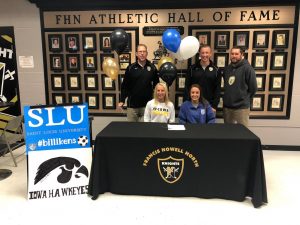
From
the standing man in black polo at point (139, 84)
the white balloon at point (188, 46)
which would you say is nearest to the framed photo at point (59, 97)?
the standing man in black polo at point (139, 84)

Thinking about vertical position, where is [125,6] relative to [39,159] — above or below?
above

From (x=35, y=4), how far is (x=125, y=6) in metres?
1.43

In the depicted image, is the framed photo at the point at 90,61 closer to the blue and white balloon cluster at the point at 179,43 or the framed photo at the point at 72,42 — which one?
the framed photo at the point at 72,42

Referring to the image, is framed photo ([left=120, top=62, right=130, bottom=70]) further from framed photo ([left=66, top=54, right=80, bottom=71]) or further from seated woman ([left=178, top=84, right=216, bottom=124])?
seated woman ([left=178, top=84, right=216, bottom=124])

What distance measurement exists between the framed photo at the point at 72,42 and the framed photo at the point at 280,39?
2.97m

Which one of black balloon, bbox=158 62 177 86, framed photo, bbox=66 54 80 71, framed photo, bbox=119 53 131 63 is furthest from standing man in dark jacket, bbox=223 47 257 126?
framed photo, bbox=66 54 80 71

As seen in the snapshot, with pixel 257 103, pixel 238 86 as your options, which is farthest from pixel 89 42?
pixel 257 103

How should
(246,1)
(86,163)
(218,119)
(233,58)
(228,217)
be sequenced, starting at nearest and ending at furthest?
1. (228,217)
2. (86,163)
3. (233,58)
4. (246,1)
5. (218,119)

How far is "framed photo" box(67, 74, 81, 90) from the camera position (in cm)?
440

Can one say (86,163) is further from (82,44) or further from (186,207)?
(82,44)

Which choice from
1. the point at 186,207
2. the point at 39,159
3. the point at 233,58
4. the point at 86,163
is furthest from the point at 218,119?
the point at 39,159

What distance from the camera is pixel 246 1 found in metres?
3.86

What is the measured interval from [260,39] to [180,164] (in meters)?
2.48

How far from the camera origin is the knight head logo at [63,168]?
8.99 ft
